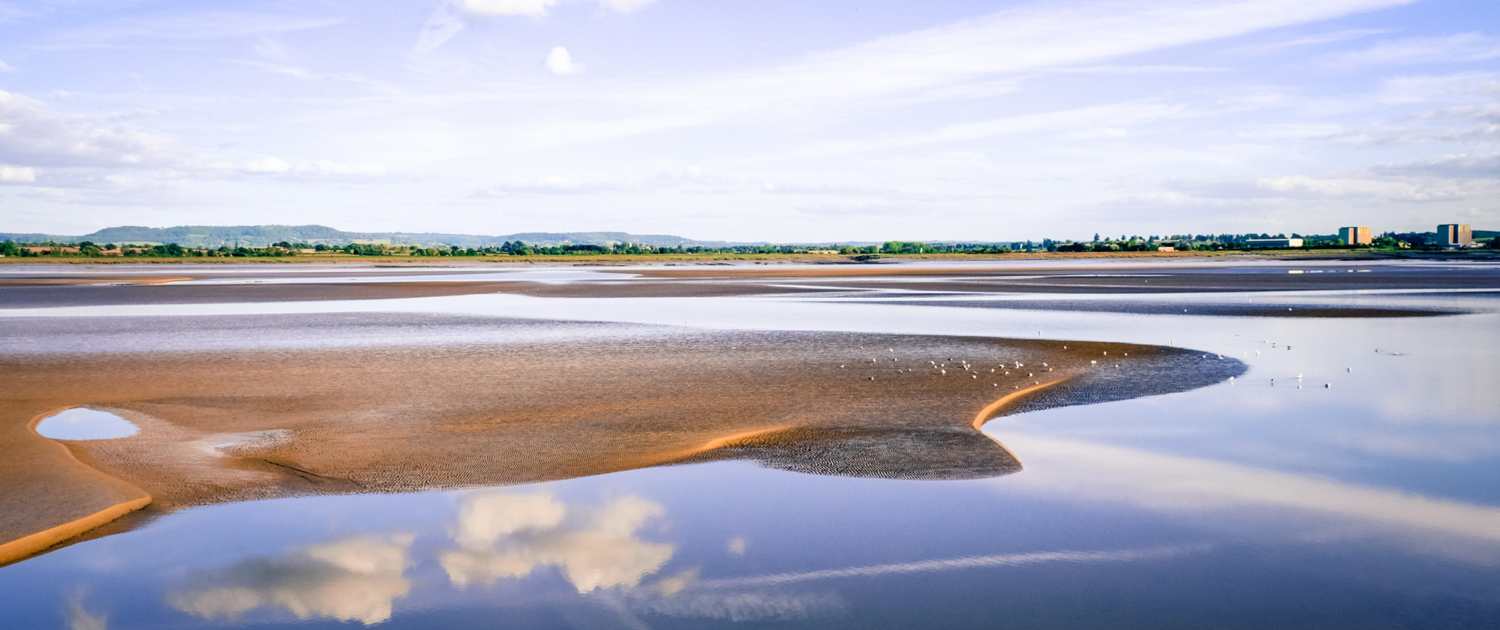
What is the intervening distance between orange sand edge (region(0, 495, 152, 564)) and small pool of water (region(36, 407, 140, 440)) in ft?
12.3

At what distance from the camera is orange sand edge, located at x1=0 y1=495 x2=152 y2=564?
729 cm

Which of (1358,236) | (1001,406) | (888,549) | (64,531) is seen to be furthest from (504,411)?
(1358,236)

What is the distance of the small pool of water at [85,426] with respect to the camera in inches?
461

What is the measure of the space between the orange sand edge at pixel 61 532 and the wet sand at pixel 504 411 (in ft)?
0.06

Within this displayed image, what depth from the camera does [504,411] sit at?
43.2 ft

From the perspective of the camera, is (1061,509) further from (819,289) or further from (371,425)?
(819,289)

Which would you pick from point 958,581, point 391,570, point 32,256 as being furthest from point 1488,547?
point 32,256

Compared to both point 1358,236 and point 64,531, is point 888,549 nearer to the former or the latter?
point 64,531

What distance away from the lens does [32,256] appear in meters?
108

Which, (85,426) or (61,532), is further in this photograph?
(85,426)

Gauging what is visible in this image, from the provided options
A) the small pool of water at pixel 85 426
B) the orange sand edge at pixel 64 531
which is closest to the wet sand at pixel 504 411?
the orange sand edge at pixel 64 531

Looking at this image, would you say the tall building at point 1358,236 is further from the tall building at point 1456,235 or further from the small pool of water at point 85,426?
the small pool of water at point 85,426

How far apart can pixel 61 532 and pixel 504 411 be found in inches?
229

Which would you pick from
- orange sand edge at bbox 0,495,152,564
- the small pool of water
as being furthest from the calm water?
the small pool of water
